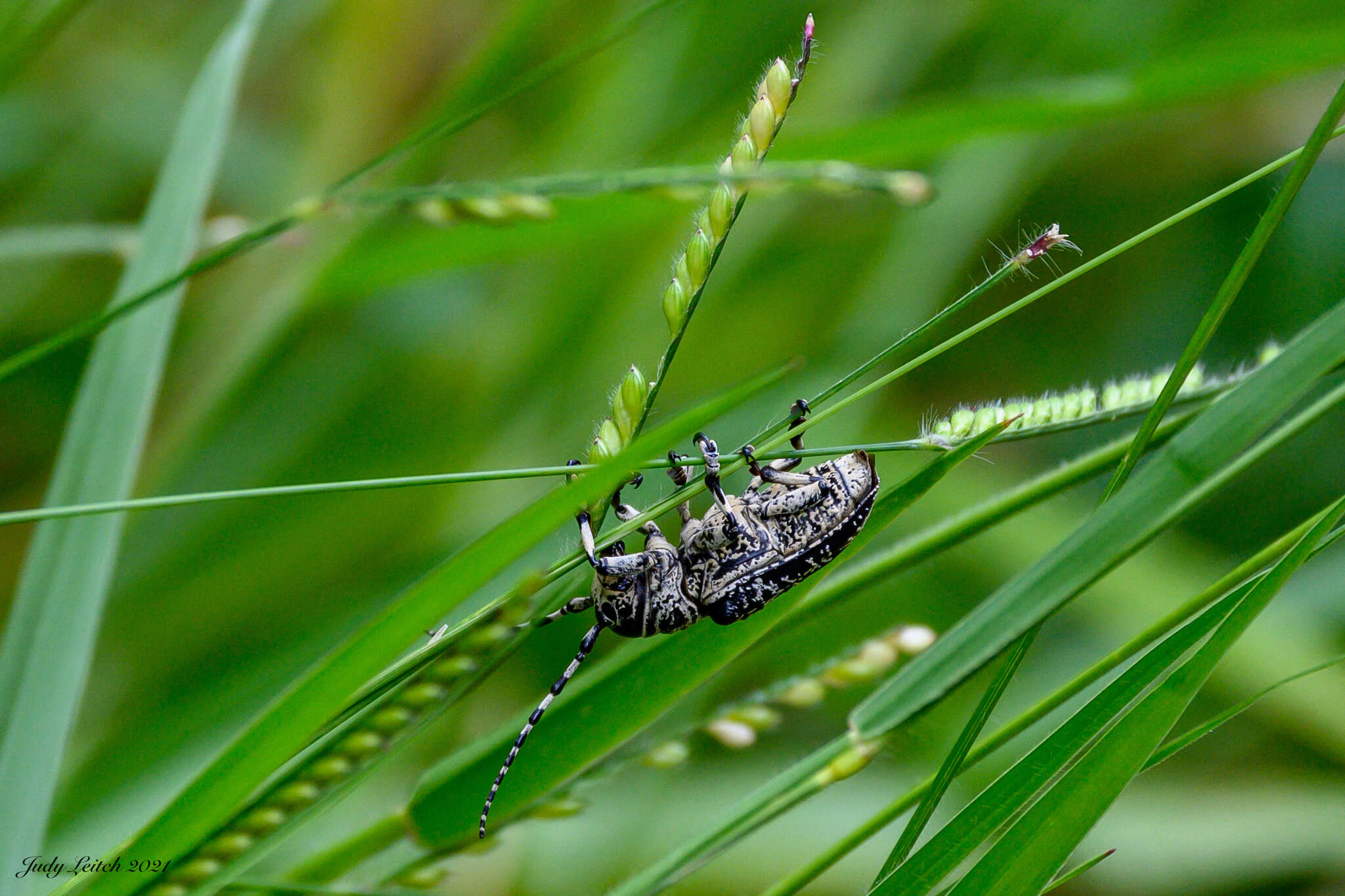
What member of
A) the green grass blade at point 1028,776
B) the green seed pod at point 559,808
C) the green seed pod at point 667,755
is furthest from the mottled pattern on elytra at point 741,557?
the green grass blade at point 1028,776

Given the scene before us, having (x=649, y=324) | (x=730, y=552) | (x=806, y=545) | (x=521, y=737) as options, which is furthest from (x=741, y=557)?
(x=649, y=324)

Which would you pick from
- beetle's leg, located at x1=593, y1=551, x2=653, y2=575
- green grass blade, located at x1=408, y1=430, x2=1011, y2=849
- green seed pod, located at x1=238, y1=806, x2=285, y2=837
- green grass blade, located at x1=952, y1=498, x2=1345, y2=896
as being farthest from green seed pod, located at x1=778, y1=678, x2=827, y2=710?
green seed pod, located at x1=238, y1=806, x2=285, y2=837

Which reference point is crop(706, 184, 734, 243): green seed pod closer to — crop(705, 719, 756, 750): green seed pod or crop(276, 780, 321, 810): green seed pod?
crop(705, 719, 756, 750): green seed pod

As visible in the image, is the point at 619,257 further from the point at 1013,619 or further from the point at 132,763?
the point at 1013,619

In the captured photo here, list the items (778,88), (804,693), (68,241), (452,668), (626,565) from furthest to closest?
(68,241)
(626,565)
(804,693)
(452,668)
(778,88)

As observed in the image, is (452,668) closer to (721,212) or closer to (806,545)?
(721,212)

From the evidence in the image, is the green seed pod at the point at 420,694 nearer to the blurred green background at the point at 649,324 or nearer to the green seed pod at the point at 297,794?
the green seed pod at the point at 297,794

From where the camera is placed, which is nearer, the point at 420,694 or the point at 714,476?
the point at 420,694

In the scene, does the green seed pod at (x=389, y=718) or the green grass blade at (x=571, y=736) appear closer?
the green seed pod at (x=389, y=718)
